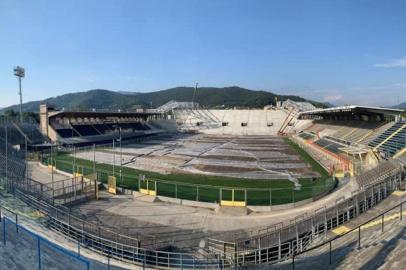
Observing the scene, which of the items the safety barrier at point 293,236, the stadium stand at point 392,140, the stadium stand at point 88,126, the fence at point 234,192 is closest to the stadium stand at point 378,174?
the safety barrier at point 293,236

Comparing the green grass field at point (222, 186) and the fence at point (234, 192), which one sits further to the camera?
the green grass field at point (222, 186)

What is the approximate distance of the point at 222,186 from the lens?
28344 millimetres

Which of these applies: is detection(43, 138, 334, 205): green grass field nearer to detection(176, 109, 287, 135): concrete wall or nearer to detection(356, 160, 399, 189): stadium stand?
detection(356, 160, 399, 189): stadium stand

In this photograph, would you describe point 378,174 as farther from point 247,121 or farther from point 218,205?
point 247,121

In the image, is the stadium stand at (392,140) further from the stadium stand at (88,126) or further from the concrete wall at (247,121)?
the concrete wall at (247,121)

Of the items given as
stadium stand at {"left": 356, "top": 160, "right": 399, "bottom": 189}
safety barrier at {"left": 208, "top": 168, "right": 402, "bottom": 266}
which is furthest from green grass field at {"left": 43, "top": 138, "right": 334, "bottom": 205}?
safety barrier at {"left": 208, "top": 168, "right": 402, "bottom": 266}

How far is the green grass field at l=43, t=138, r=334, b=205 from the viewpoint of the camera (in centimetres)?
2327

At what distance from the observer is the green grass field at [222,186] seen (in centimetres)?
2327

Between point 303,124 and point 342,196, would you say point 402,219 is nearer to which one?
point 342,196

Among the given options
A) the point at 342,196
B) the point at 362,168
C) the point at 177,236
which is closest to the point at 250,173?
the point at 362,168

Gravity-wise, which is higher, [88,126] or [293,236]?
[88,126]

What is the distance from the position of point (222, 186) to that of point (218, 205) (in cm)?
632

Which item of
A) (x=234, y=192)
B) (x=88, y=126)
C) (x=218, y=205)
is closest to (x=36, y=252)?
(x=218, y=205)

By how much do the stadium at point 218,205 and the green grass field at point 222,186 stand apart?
9cm
